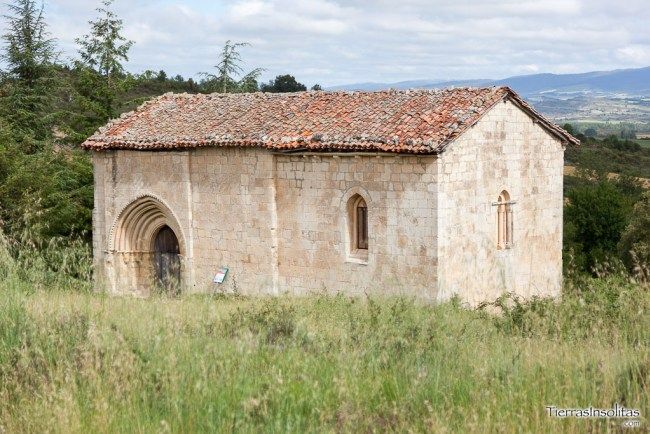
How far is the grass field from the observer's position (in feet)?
18.6

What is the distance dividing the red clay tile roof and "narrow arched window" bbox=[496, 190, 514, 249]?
2025 millimetres

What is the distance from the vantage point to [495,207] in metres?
17.5

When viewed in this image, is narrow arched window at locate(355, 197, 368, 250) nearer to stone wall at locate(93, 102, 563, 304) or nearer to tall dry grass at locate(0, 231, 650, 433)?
stone wall at locate(93, 102, 563, 304)

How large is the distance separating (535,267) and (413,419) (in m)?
13.6

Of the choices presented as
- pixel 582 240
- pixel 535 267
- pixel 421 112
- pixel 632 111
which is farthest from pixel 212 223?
pixel 632 111

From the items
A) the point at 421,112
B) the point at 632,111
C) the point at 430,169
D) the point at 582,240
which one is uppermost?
the point at 632,111

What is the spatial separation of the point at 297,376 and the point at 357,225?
35.6 feet

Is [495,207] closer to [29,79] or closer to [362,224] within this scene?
[362,224]

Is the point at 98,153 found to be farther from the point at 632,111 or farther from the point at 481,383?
the point at 632,111

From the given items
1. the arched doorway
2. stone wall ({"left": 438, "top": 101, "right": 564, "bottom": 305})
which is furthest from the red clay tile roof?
the arched doorway

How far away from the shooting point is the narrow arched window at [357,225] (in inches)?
673

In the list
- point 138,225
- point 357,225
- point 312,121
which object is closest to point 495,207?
point 357,225

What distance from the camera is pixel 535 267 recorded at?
18.8 m

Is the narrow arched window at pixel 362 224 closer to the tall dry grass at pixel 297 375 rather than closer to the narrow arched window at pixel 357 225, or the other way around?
the narrow arched window at pixel 357 225
